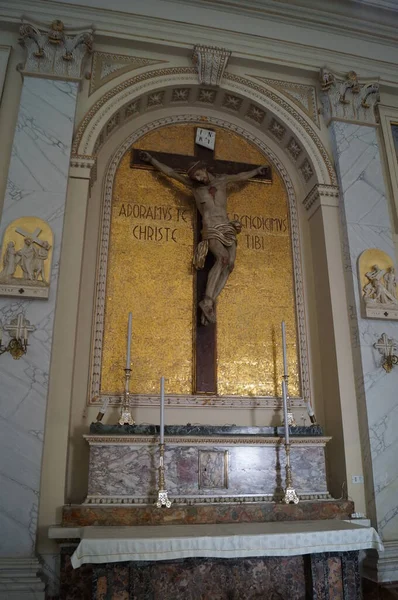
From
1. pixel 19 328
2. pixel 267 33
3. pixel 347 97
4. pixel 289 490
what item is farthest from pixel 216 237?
pixel 267 33

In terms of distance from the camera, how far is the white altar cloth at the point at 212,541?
3.62m

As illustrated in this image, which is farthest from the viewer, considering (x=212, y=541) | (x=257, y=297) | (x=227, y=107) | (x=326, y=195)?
(x=227, y=107)

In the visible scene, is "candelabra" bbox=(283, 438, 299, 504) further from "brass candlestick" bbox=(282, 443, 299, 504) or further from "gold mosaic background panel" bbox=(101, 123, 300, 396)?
"gold mosaic background panel" bbox=(101, 123, 300, 396)

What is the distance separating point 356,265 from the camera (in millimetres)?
5895

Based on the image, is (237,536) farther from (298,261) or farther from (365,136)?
(365,136)

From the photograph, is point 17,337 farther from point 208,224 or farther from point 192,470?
point 208,224

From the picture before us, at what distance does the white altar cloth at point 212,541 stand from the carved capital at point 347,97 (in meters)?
4.97

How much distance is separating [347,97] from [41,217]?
4.26 m

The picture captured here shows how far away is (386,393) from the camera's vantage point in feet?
18.0

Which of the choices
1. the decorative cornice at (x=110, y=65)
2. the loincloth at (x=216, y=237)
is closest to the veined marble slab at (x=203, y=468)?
the loincloth at (x=216, y=237)

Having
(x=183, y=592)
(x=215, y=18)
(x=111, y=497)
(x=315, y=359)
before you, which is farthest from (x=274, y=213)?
(x=183, y=592)

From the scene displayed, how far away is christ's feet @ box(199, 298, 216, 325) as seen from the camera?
5.80 meters

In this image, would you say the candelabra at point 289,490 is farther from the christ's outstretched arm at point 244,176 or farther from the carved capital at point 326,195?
the christ's outstretched arm at point 244,176

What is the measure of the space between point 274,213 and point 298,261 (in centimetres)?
74
